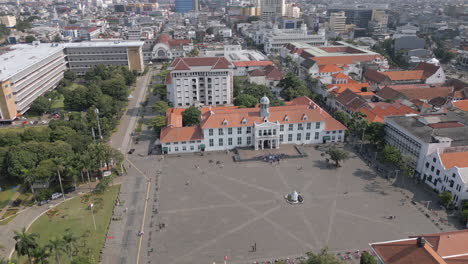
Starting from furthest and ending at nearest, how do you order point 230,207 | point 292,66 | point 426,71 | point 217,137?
point 292,66, point 426,71, point 217,137, point 230,207

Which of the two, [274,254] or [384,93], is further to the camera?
[384,93]

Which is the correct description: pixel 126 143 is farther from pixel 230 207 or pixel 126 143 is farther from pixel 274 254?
pixel 274 254

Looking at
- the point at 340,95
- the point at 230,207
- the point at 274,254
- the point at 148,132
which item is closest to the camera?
the point at 274,254

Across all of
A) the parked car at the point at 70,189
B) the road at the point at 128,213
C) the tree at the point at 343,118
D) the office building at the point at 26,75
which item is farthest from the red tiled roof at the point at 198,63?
the parked car at the point at 70,189

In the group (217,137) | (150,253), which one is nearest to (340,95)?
(217,137)

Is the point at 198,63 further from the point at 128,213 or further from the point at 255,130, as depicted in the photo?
the point at 128,213

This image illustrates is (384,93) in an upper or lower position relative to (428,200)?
upper

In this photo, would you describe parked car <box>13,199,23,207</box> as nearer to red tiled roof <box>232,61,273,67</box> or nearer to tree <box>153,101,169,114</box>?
tree <box>153,101,169,114</box>

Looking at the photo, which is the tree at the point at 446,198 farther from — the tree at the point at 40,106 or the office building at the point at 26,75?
the office building at the point at 26,75
